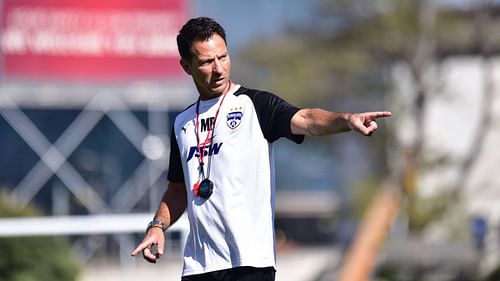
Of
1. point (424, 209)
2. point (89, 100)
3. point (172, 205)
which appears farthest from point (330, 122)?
point (89, 100)

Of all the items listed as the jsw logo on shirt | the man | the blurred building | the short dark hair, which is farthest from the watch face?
the blurred building

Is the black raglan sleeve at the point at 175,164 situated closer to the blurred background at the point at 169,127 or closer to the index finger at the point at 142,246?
the index finger at the point at 142,246

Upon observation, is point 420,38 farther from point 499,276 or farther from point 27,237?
point 27,237

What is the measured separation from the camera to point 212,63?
5.11 meters

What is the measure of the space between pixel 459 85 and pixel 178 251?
18968mm

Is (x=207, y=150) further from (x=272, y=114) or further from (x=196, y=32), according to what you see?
(x=196, y=32)

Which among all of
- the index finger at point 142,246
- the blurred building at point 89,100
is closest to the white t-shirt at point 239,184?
the index finger at point 142,246

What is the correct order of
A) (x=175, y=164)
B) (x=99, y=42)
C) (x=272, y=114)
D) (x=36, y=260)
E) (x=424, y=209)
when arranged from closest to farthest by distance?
(x=272, y=114)
(x=175, y=164)
(x=36, y=260)
(x=424, y=209)
(x=99, y=42)

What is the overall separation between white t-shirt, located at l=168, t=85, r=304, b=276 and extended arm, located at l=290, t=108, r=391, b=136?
11cm

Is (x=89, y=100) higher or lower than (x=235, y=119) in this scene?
higher

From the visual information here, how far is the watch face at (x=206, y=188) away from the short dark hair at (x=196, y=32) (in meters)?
Result: 0.49

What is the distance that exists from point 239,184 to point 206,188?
14 centimetres

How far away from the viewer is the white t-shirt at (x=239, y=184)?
5.08 m

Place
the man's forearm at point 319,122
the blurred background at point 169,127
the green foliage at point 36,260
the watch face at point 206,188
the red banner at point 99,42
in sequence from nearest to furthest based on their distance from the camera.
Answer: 1. the man's forearm at point 319,122
2. the watch face at point 206,188
3. the green foliage at point 36,260
4. the blurred background at point 169,127
5. the red banner at point 99,42
